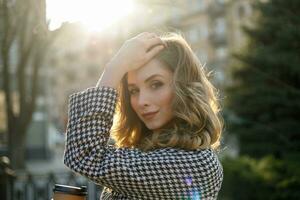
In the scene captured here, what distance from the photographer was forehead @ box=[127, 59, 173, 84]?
1.90m

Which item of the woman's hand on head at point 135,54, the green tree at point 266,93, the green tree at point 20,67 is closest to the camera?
the woman's hand on head at point 135,54

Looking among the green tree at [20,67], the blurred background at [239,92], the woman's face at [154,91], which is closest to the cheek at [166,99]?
the woman's face at [154,91]

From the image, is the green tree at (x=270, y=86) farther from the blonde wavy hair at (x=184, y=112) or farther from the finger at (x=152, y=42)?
the finger at (x=152, y=42)

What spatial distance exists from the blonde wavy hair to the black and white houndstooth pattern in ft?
0.22

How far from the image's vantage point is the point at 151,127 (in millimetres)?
1940

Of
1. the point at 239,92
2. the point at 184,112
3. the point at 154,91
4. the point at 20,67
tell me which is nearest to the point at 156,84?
the point at 154,91

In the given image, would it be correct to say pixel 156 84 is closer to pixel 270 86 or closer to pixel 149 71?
pixel 149 71

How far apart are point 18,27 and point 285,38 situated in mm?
5393

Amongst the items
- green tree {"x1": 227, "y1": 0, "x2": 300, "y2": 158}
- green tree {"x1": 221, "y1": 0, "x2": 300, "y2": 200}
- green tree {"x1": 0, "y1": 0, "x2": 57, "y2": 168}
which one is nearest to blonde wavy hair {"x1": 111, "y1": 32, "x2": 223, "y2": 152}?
green tree {"x1": 0, "y1": 0, "x2": 57, "y2": 168}

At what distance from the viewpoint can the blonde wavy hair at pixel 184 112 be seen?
1.87m

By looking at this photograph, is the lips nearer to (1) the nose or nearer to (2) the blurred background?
(1) the nose

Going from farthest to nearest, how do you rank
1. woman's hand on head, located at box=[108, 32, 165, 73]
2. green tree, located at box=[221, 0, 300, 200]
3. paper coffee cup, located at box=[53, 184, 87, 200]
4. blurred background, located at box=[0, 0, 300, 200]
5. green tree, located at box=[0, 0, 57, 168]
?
green tree, located at box=[221, 0, 300, 200] < green tree, located at box=[0, 0, 57, 168] < blurred background, located at box=[0, 0, 300, 200] < woman's hand on head, located at box=[108, 32, 165, 73] < paper coffee cup, located at box=[53, 184, 87, 200]

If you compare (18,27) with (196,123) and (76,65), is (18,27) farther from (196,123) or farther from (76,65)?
(76,65)

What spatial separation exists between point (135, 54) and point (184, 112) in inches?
10.9
